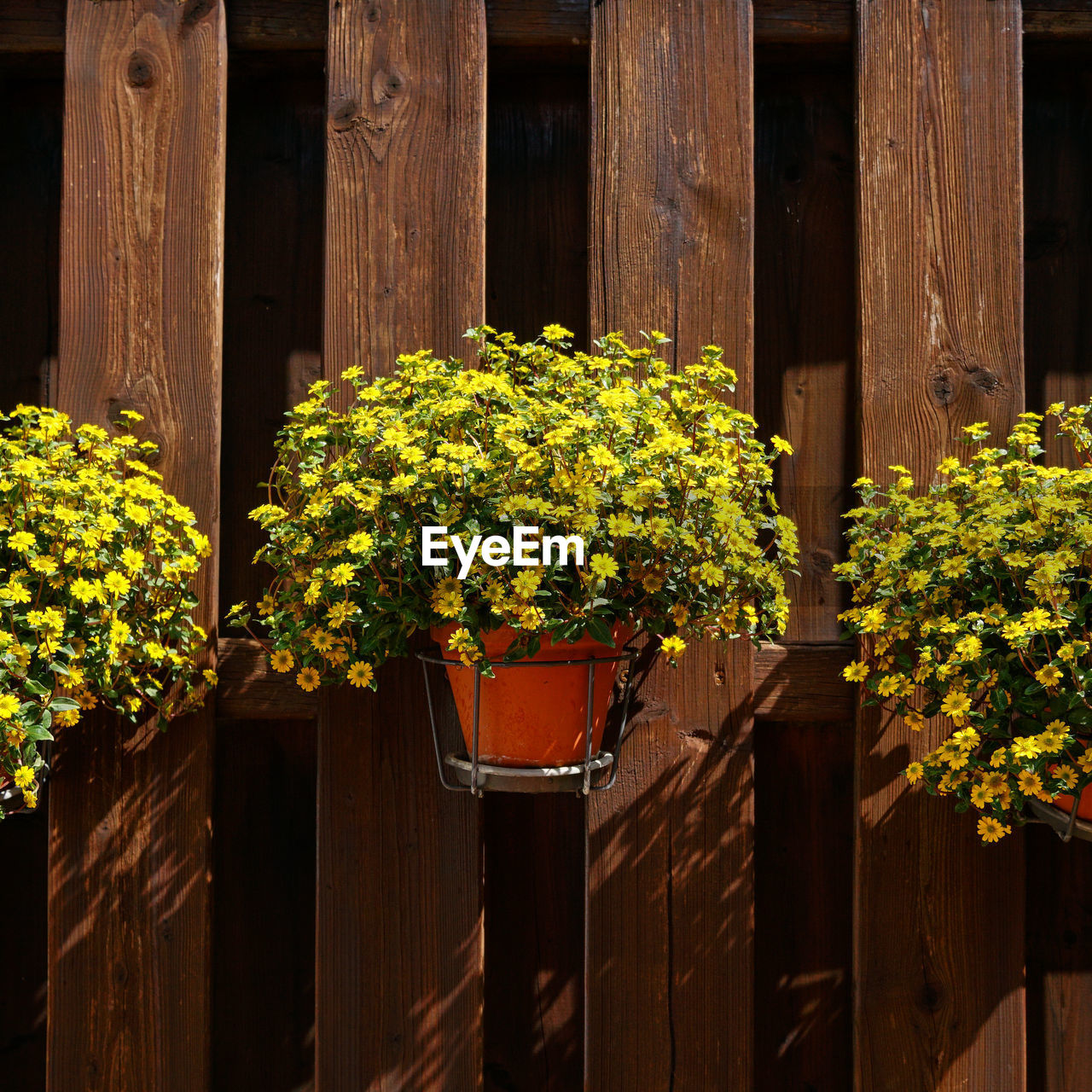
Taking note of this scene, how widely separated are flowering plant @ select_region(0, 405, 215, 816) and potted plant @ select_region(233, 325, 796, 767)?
162mm

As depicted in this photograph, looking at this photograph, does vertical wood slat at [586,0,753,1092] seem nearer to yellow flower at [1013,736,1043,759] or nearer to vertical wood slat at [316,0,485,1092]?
vertical wood slat at [316,0,485,1092]

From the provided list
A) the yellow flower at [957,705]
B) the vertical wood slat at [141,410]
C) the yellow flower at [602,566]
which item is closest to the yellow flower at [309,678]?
the vertical wood slat at [141,410]

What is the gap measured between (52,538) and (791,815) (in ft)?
4.57

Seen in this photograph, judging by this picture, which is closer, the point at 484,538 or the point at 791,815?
the point at 484,538

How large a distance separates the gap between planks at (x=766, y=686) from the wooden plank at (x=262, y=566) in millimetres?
227

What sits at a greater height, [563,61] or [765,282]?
[563,61]

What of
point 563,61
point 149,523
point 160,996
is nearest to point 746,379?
point 563,61

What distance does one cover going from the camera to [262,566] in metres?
1.77

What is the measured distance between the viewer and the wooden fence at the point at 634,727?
155cm

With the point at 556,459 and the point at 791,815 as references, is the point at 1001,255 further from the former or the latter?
the point at 791,815

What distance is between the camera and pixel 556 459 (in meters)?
1.21

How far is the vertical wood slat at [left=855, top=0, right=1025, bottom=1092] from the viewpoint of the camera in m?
1.54

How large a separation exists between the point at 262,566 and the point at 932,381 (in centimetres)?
129

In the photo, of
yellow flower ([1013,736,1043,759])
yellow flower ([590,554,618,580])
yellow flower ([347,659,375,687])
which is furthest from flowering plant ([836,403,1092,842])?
yellow flower ([347,659,375,687])
